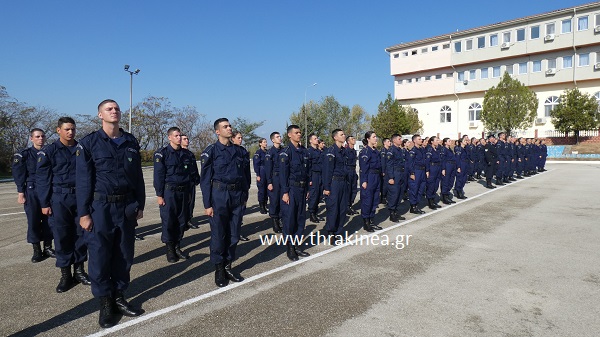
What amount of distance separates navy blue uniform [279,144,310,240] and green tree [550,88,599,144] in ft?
128

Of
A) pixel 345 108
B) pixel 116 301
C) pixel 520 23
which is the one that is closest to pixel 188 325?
pixel 116 301

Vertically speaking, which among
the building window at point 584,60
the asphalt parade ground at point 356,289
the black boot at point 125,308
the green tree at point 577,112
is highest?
the building window at point 584,60

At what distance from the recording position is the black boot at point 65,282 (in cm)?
428

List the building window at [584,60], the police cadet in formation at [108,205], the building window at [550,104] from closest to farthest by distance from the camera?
A: the police cadet in formation at [108,205] → the building window at [584,60] → the building window at [550,104]

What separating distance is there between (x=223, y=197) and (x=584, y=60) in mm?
→ 45302

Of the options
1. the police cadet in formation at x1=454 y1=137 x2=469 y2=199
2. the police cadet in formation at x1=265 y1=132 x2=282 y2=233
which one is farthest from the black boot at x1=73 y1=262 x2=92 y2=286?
the police cadet in formation at x1=454 y1=137 x2=469 y2=199

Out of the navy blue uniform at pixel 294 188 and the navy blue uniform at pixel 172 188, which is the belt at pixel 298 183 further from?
the navy blue uniform at pixel 172 188

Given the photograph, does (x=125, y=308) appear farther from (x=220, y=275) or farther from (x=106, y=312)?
(x=220, y=275)

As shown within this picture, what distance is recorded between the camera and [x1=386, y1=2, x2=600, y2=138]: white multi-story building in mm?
36500

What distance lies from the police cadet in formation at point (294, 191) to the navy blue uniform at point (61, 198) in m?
2.74

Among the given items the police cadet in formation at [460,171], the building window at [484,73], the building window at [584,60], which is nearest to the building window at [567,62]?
the building window at [584,60]

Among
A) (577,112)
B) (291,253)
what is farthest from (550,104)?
(291,253)

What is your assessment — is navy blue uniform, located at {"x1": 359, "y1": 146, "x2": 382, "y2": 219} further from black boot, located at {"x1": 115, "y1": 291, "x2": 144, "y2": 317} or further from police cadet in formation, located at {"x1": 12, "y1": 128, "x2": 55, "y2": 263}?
police cadet in formation, located at {"x1": 12, "y1": 128, "x2": 55, "y2": 263}

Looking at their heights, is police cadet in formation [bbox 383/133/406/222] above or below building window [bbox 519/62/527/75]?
below
